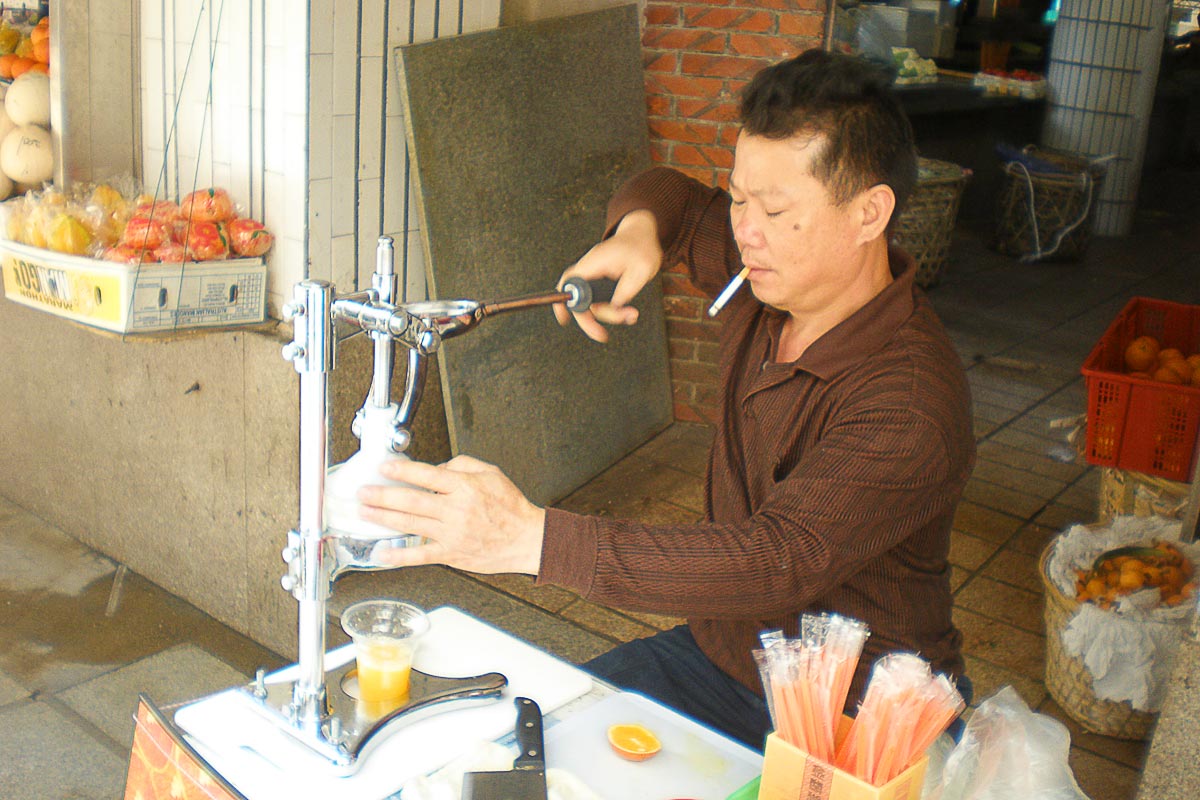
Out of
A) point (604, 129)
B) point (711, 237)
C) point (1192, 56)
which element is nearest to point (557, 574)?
point (711, 237)

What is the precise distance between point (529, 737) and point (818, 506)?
0.46m

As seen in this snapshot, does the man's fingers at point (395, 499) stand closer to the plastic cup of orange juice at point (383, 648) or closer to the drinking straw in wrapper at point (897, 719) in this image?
the plastic cup of orange juice at point (383, 648)

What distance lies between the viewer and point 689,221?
2.32 m

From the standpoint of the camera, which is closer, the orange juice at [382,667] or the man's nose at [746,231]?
the orange juice at [382,667]

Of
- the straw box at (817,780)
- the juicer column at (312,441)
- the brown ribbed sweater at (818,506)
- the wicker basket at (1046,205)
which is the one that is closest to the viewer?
the straw box at (817,780)

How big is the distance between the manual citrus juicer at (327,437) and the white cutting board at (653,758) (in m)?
0.24

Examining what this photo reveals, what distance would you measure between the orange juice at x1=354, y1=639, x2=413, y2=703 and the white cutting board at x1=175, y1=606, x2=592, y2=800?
2.0 inches

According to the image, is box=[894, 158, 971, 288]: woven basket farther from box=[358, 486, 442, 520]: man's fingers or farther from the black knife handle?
box=[358, 486, 442, 520]: man's fingers

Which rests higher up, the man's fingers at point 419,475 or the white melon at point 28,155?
the white melon at point 28,155

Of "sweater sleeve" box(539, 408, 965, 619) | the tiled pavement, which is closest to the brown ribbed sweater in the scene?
"sweater sleeve" box(539, 408, 965, 619)

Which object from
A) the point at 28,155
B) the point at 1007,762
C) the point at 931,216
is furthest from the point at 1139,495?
the point at 931,216

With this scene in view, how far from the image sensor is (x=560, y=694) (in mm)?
1541

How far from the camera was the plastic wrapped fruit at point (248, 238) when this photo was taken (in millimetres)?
2941

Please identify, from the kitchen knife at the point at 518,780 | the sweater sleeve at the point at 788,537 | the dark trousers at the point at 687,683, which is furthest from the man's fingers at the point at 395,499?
the dark trousers at the point at 687,683
